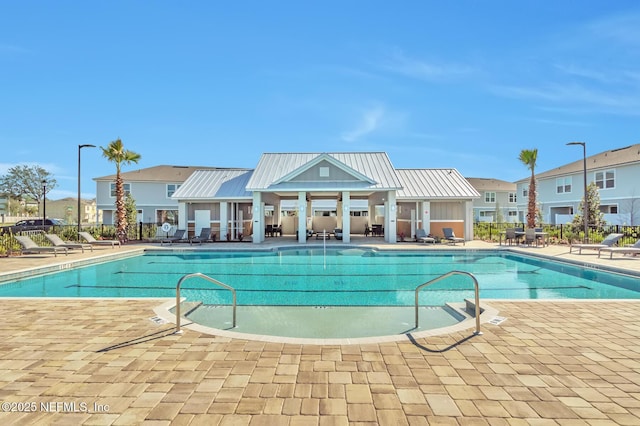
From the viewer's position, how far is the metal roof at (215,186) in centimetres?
2178

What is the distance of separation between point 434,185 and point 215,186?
50.6 ft

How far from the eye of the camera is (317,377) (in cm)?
354

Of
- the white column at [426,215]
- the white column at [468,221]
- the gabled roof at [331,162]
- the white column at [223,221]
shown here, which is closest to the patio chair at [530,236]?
the white column at [468,221]

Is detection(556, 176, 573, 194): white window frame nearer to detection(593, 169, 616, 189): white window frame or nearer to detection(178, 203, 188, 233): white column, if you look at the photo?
detection(593, 169, 616, 189): white window frame

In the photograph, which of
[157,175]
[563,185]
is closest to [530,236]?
[563,185]

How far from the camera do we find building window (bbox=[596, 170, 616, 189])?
27250mm

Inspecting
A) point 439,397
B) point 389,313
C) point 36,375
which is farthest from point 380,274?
point 36,375

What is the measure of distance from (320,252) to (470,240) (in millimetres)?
11063

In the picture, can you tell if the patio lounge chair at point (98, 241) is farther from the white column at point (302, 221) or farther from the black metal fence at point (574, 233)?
the black metal fence at point (574, 233)

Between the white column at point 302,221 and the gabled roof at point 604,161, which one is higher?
the gabled roof at point 604,161

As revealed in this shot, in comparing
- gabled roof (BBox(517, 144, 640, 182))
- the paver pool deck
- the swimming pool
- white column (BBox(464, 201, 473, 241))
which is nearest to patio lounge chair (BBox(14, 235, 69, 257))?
the swimming pool

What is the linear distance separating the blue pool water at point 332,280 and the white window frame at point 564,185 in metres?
21.7

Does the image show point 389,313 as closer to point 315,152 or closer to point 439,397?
point 439,397

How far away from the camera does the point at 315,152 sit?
2552 centimetres
